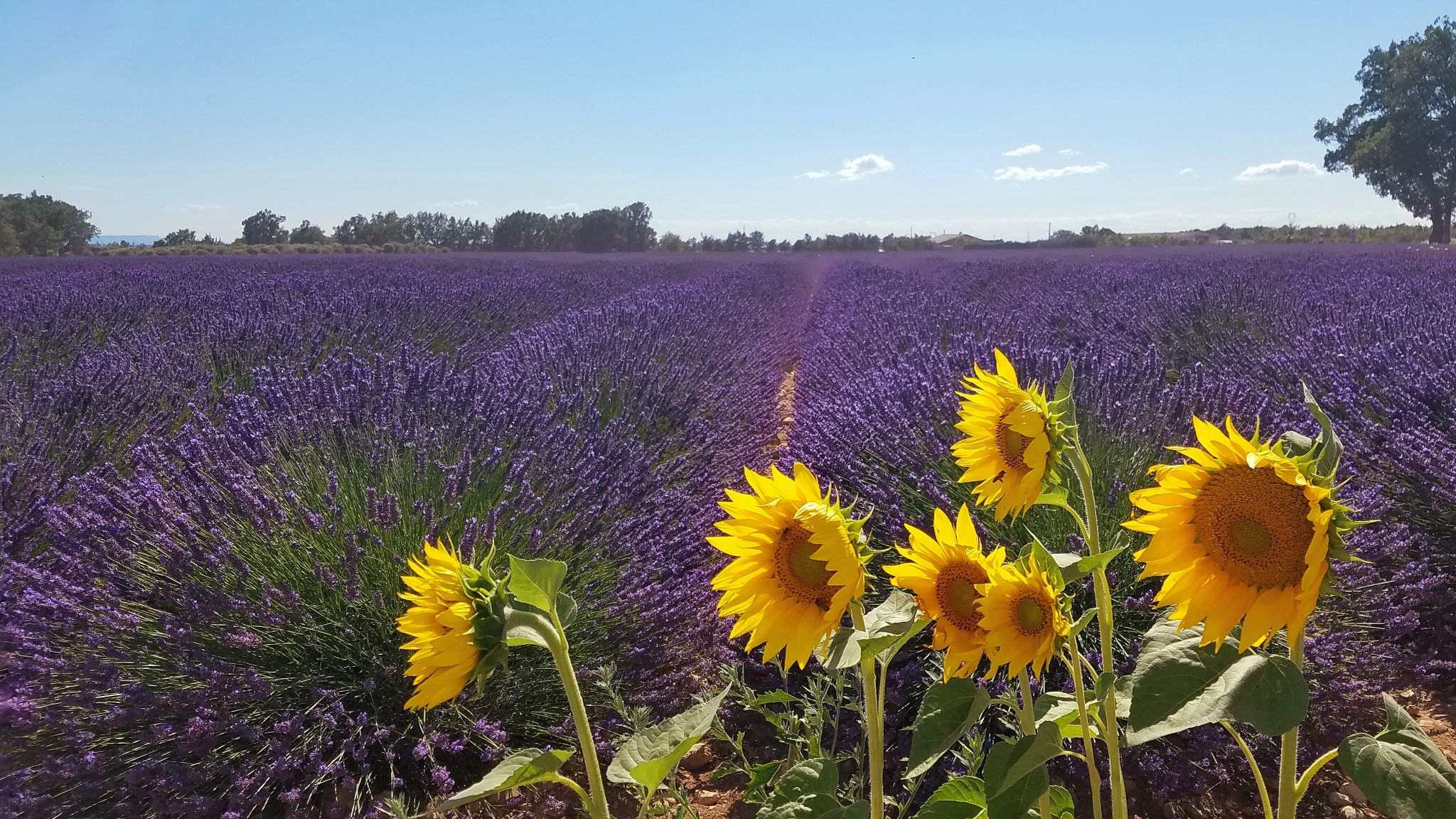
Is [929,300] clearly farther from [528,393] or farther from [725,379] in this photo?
[528,393]

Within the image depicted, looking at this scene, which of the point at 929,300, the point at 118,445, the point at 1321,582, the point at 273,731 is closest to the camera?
the point at 1321,582

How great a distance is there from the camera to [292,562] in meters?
1.86

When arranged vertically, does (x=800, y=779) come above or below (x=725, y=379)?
above

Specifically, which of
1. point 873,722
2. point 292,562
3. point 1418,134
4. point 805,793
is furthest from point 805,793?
point 1418,134

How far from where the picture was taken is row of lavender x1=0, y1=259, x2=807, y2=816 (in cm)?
156

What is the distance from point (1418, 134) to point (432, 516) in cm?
2882

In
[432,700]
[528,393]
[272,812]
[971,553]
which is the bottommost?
[272,812]

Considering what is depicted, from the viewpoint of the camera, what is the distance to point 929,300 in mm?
7363

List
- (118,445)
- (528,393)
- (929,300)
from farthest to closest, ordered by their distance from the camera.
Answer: (929,300) < (528,393) < (118,445)

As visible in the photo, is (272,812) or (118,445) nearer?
(272,812)

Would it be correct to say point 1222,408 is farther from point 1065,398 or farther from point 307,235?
point 307,235

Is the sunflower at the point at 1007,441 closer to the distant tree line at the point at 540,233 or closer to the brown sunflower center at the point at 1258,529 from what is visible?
the brown sunflower center at the point at 1258,529

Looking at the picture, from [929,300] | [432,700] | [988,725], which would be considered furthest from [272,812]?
[929,300]

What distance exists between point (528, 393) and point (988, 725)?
203cm
